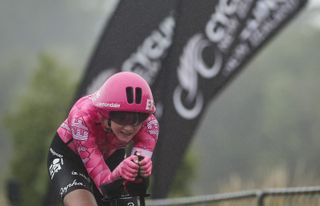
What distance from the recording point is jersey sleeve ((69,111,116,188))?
19.0ft

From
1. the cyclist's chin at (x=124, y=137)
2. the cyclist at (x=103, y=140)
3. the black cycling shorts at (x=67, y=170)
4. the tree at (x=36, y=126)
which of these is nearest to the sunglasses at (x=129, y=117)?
the cyclist at (x=103, y=140)

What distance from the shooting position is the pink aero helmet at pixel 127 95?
18.5ft

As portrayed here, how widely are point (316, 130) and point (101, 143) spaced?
52.7 meters

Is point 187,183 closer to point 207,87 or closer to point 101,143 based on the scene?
point 207,87

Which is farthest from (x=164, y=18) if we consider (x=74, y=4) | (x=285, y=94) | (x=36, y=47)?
(x=74, y=4)

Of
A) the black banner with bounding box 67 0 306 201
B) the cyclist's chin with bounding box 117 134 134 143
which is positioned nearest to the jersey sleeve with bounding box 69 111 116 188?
the cyclist's chin with bounding box 117 134 134 143

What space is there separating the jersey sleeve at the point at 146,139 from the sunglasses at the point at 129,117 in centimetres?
30

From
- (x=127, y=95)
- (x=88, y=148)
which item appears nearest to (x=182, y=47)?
(x=88, y=148)

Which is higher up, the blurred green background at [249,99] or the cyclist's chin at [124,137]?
the cyclist's chin at [124,137]

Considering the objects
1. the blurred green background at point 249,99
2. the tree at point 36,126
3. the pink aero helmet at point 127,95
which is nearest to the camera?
the pink aero helmet at point 127,95

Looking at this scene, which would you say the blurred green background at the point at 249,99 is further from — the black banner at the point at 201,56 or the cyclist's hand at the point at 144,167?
the cyclist's hand at the point at 144,167

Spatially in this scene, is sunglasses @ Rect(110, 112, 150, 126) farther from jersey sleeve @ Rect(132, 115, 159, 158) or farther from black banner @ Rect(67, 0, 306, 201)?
black banner @ Rect(67, 0, 306, 201)

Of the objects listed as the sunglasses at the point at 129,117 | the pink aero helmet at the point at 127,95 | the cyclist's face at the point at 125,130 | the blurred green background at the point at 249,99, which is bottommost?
the blurred green background at the point at 249,99

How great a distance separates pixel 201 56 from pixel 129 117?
3.68 meters
